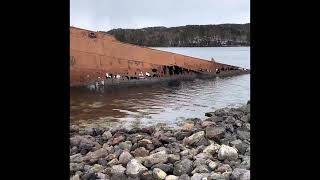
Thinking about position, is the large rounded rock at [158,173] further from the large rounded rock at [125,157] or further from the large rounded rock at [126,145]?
the large rounded rock at [126,145]

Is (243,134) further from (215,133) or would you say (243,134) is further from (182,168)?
(182,168)

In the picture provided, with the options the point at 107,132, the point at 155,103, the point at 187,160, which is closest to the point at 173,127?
the point at 107,132

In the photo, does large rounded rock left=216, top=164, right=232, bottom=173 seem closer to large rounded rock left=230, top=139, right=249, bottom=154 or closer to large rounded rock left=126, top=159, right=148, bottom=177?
large rounded rock left=230, top=139, right=249, bottom=154

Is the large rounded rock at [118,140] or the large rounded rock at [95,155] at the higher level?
the large rounded rock at [118,140]

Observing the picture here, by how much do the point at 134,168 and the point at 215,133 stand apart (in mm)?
2237

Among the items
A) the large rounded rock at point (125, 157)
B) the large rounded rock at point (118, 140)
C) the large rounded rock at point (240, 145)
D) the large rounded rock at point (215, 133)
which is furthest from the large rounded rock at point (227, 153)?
the large rounded rock at point (118, 140)

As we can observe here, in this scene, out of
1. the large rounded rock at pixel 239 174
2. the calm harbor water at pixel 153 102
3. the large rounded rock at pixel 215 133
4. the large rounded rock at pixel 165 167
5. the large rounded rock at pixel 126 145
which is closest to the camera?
the large rounded rock at pixel 239 174

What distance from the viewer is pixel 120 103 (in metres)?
14.7

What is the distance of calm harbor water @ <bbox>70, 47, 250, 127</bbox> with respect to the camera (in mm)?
11445

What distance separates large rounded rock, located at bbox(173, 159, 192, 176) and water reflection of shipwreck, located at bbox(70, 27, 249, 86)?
40.6 ft

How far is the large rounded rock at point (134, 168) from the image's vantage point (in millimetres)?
5676

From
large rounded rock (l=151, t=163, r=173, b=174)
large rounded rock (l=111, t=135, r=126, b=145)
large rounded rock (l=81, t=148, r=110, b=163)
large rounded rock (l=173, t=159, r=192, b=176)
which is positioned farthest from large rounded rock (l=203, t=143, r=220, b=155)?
large rounded rock (l=111, t=135, r=126, b=145)
